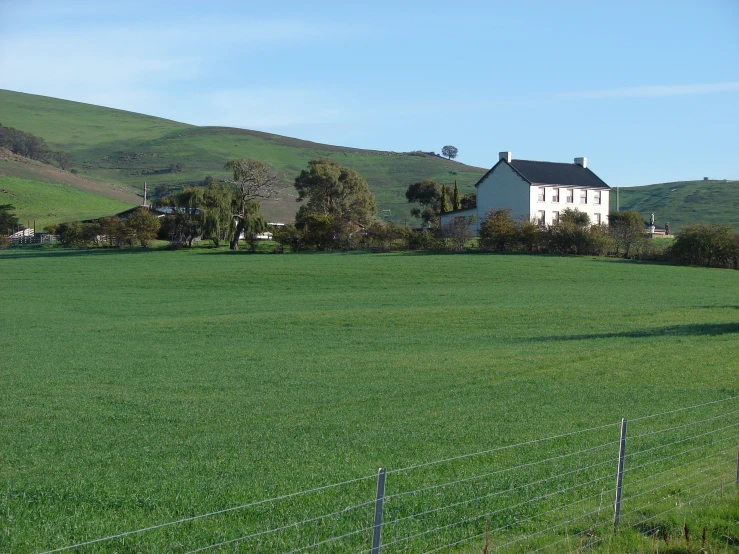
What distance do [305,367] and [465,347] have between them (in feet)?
22.7

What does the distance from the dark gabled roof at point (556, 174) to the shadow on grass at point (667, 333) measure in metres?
52.6

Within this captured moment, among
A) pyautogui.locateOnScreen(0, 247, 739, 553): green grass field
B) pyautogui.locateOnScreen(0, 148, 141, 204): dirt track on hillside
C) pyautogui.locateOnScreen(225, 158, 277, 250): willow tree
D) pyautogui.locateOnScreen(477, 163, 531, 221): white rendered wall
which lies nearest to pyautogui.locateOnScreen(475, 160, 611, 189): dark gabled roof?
pyautogui.locateOnScreen(477, 163, 531, 221): white rendered wall

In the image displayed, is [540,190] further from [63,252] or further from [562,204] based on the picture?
[63,252]

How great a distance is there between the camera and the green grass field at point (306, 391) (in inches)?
354

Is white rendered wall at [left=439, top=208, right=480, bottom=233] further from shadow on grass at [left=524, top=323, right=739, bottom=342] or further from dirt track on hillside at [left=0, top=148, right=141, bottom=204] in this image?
dirt track on hillside at [left=0, top=148, right=141, bottom=204]

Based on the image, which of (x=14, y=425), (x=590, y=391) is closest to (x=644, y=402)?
(x=590, y=391)

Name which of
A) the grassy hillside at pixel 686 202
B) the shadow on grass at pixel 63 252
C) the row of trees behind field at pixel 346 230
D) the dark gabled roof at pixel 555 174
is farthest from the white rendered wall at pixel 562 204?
the grassy hillside at pixel 686 202

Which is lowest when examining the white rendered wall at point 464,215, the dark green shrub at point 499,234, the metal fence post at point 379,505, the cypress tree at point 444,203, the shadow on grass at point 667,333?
the shadow on grass at point 667,333

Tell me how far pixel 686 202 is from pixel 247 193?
114m

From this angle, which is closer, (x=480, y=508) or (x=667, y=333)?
(x=480, y=508)

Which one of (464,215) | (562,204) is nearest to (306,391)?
(562,204)

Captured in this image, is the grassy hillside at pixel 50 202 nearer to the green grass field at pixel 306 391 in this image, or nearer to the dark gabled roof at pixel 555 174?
the dark gabled roof at pixel 555 174

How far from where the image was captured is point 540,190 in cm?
8206

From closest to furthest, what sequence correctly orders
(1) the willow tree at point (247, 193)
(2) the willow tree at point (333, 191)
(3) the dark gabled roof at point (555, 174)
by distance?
1. (3) the dark gabled roof at point (555, 174)
2. (1) the willow tree at point (247, 193)
3. (2) the willow tree at point (333, 191)
